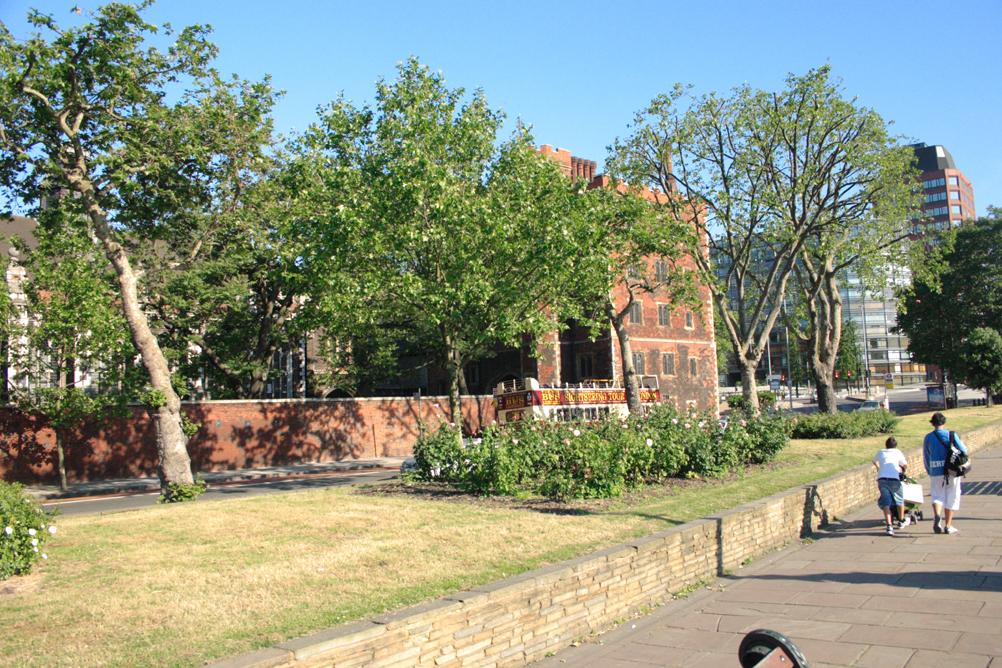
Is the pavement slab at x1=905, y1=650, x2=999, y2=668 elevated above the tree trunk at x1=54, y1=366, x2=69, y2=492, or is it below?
below

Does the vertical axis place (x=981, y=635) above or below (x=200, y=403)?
below

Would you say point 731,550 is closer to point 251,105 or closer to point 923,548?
point 923,548

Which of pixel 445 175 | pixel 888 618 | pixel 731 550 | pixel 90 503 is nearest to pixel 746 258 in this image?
pixel 445 175

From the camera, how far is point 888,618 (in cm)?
686

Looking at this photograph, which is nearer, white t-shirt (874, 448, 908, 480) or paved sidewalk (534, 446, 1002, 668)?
paved sidewalk (534, 446, 1002, 668)

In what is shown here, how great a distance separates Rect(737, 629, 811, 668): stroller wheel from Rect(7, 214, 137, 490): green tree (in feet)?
67.1

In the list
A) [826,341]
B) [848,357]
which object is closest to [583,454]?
[826,341]

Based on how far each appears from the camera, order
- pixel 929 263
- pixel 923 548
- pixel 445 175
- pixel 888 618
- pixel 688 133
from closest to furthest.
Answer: pixel 888 618
pixel 923 548
pixel 445 175
pixel 688 133
pixel 929 263

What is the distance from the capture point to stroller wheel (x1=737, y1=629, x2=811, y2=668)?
244 cm

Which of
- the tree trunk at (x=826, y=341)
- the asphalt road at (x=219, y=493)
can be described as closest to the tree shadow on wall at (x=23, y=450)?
the asphalt road at (x=219, y=493)

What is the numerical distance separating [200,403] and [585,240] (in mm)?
17081

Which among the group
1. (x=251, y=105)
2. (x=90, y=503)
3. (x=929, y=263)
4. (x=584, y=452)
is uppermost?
(x=251, y=105)

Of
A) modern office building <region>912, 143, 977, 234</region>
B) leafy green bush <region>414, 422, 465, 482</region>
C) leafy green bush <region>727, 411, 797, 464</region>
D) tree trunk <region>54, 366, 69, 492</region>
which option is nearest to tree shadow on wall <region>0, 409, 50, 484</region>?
tree trunk <region>54, 366, 69, 492</region>

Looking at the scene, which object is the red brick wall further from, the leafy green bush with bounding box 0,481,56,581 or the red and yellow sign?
the leafy green bush with bounding box 0,481,56,581
